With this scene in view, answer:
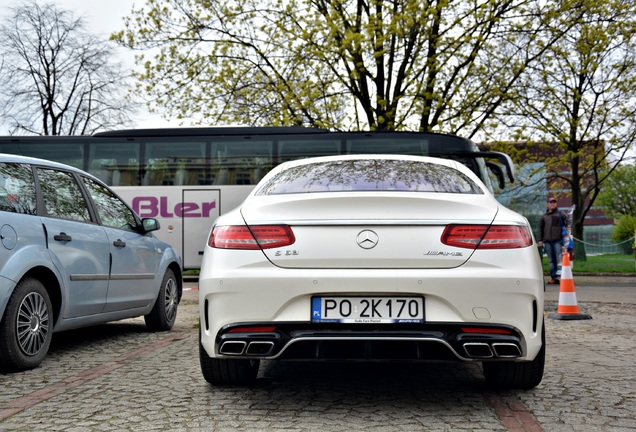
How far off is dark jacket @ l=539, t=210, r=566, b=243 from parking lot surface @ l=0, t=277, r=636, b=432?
32.8ft

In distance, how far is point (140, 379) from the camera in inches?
201

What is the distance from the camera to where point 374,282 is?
3.95 meters

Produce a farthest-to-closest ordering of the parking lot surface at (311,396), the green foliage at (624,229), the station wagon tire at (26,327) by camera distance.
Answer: the green foliage at (624,229)
the station wagon tire at (26,327)
the parking lot surface at (311,396)

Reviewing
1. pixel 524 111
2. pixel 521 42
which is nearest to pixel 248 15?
pixel 521 42

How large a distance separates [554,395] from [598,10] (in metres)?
20.2

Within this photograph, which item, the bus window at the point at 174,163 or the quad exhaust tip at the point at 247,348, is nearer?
the quad exhaust tip at the point at 247,348

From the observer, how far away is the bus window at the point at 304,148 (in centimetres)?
1689

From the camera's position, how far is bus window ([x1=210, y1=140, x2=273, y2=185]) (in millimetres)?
17062

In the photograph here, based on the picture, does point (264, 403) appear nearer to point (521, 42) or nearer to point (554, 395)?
point (554, 395)

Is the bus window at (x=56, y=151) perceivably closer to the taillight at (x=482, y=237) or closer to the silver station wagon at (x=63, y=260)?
the silver station wagon at (x=63, y=260)

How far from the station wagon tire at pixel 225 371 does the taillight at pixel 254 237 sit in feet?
2.62

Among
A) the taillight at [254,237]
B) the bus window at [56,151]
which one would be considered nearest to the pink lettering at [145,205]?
the bus window at [56,151]

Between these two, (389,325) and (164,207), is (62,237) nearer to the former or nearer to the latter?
(389,325)

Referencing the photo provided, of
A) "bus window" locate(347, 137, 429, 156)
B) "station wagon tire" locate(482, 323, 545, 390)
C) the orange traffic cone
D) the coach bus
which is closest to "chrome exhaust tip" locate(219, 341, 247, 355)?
"station wagon tire" locate(482, 323, 545, 390)
